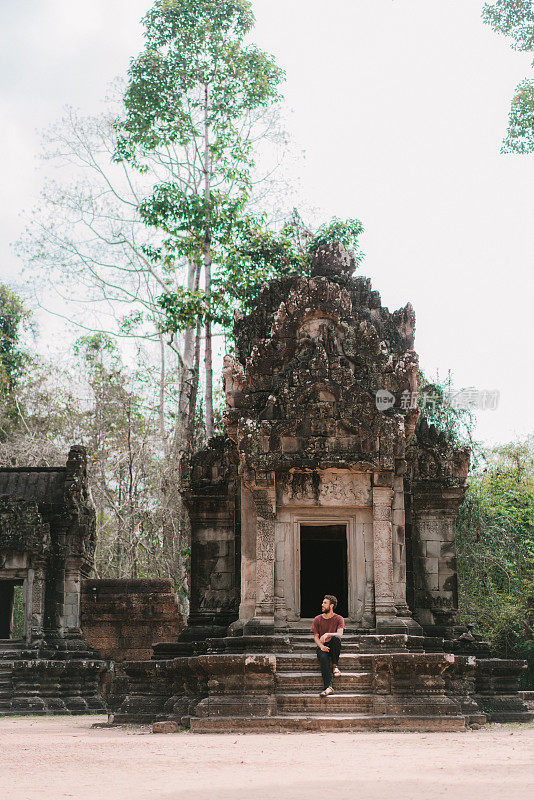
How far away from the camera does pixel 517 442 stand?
31109mm

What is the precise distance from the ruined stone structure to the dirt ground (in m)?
6.86

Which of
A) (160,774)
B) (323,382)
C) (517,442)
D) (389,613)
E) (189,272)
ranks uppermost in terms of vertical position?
(189,272)

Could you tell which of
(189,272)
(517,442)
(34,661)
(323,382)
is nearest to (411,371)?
(323,382)

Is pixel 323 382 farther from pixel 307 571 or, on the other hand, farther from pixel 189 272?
pixel 189 272

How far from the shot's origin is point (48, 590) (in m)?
18.4

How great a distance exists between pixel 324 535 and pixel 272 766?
7.70 metres

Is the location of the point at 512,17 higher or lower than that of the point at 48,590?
higher

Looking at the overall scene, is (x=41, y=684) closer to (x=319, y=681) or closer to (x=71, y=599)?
(x=71, y=599)

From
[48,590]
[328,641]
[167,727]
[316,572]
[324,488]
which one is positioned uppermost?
[324,488]

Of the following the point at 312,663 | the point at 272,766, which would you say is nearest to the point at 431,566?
the point at 312,663

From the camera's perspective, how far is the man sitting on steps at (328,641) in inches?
426

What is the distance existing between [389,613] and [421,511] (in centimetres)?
254

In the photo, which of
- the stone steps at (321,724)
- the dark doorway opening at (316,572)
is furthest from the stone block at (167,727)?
the dark doorway opening at (316,572)

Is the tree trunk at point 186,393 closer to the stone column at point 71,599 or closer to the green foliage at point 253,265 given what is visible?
the green foliage at point 253,265
